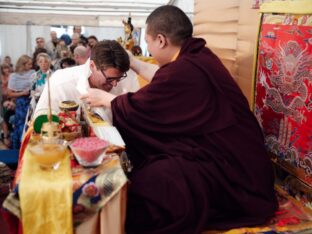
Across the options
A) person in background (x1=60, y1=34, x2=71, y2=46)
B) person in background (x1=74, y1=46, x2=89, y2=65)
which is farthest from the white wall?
person in background (x1=74, y1=46, x2=89, y2=65)

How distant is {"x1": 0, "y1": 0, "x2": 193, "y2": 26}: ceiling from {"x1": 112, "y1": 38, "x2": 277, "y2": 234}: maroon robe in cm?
301

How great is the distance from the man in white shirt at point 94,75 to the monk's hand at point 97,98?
0.42 ft

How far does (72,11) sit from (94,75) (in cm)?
333

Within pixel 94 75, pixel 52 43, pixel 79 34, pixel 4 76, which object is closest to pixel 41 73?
pixel 4 76

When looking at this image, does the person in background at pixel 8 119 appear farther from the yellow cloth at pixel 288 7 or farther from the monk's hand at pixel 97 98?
the yellow cloth at pixel 288 7

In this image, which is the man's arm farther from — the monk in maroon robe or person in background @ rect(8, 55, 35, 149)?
person in background @ rect(8, 55, 35, 149)

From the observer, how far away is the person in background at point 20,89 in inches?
169

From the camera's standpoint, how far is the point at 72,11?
16.3ft

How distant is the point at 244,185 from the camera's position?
1593mm

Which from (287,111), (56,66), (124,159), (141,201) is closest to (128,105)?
(124,159)

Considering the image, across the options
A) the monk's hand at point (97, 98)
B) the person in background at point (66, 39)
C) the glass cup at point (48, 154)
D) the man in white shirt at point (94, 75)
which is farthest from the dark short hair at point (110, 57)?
the person in background at point (66, 39)

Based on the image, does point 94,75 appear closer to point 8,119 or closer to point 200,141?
point 200,141

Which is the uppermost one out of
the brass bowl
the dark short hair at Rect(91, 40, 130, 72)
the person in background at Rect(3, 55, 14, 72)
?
the dark short hair at Rect(91, 40, 130, 72)

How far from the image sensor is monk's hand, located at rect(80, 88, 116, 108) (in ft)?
5.55
